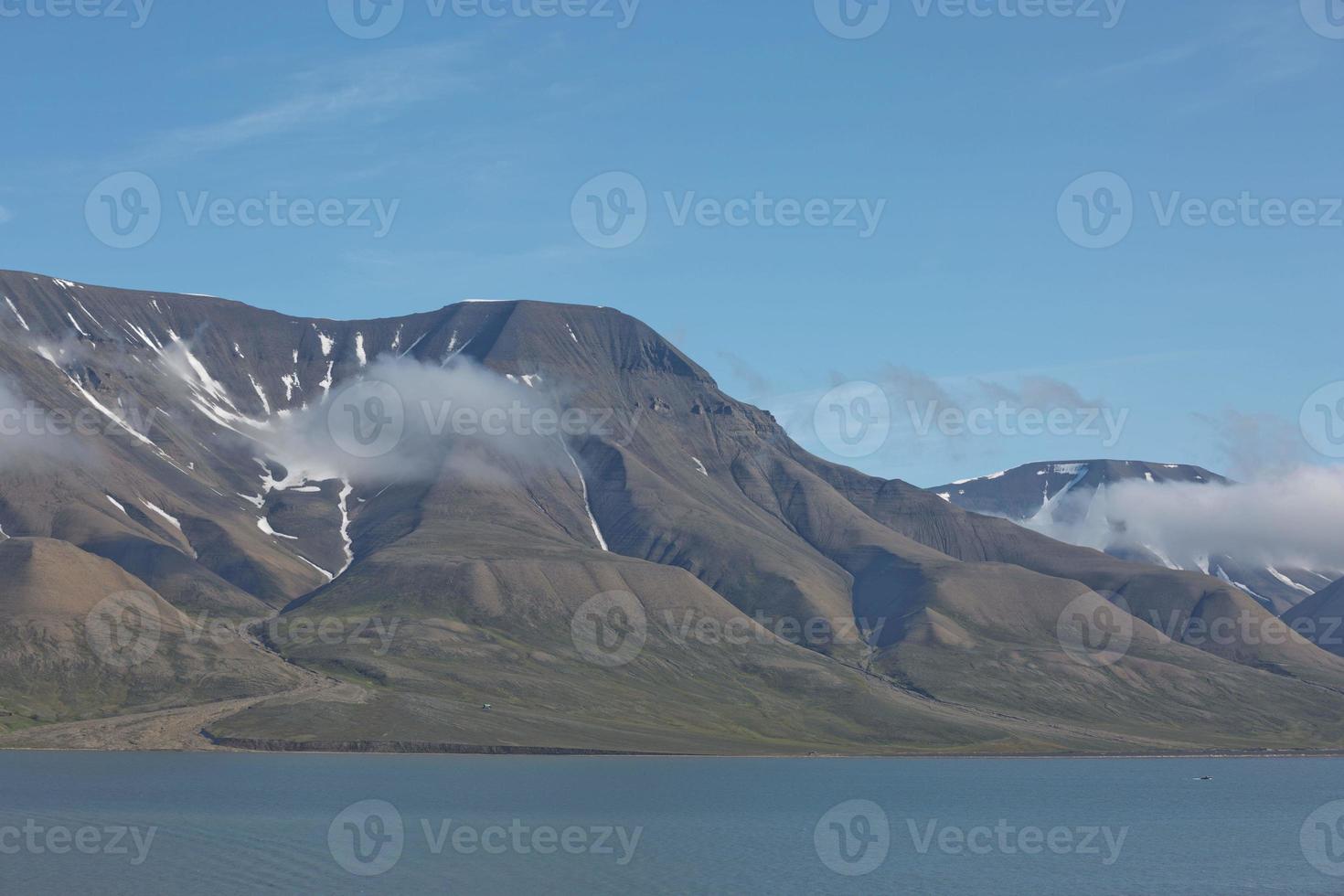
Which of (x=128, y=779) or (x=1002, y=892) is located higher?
(x=1002, y=892)

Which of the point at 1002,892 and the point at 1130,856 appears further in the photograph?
the point at 1130,856

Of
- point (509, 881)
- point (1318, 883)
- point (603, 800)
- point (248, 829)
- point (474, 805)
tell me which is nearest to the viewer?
point (509, 881)

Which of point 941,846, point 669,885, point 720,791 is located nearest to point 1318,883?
point 941,846

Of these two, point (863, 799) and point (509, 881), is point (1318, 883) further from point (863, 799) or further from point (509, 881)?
point (863, 799)

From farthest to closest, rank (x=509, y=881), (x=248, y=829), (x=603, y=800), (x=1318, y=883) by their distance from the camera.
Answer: (x=603, y=800) < (x=248, y=829) < (x=1318, y=883) < (x=509, y=881)

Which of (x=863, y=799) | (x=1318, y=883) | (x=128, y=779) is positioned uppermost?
(x=1318, y=883)

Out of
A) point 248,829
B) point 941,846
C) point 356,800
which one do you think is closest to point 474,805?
point 356,800
